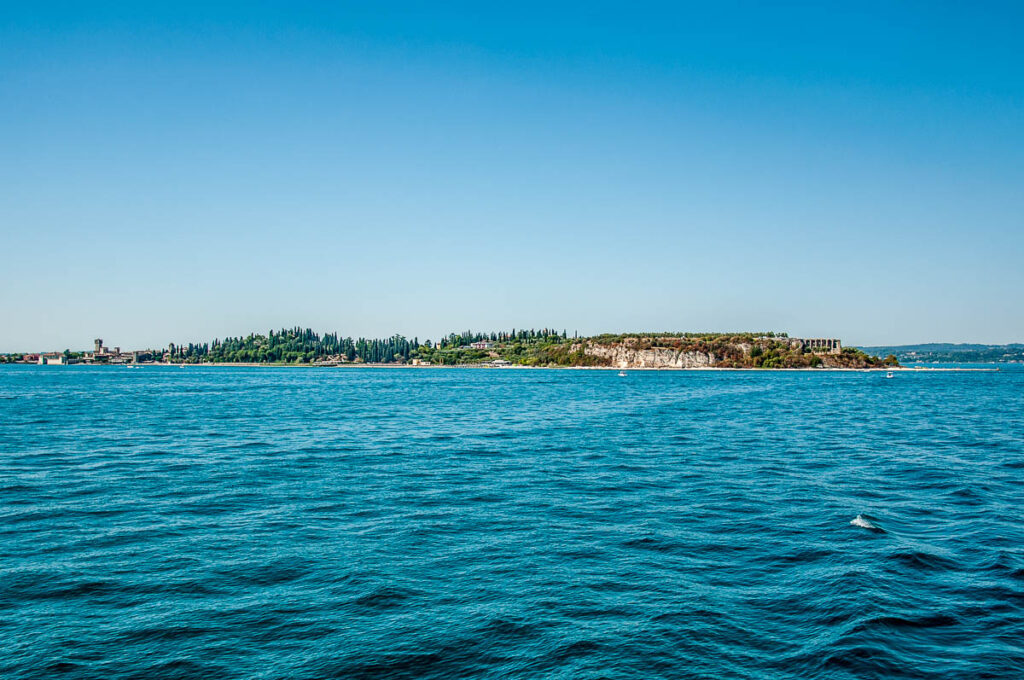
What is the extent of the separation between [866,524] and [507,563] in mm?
12571

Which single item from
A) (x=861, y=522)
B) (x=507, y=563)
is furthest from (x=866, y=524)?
(x=507, y=563)

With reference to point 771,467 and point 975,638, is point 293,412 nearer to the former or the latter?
point 771,467

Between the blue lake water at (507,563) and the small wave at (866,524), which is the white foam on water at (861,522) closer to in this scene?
the small wave at (866,524)

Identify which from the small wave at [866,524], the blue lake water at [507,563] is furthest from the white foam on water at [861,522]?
the blue lake water at [507,563]

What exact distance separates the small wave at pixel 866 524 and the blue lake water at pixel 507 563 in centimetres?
14

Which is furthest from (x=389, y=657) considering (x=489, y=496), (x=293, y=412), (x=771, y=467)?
(x=293, y=412)

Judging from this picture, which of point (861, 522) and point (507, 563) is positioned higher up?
point (507, 563)

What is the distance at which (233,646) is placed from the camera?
12789 mm

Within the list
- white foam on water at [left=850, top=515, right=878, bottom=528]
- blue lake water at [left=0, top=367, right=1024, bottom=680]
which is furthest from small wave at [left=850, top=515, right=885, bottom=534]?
blue lake water at [left=0, top=367, right=1024, bottom=680]

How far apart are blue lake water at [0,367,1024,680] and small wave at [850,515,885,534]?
0.47ft

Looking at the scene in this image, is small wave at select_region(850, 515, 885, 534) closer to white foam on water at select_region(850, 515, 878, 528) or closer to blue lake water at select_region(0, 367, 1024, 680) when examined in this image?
white foam on water at select_region(850, 515, 878, 528)

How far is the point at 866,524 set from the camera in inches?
872

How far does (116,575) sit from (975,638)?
63.3 feet

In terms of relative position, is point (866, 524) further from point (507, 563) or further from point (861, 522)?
point (507, 563)
